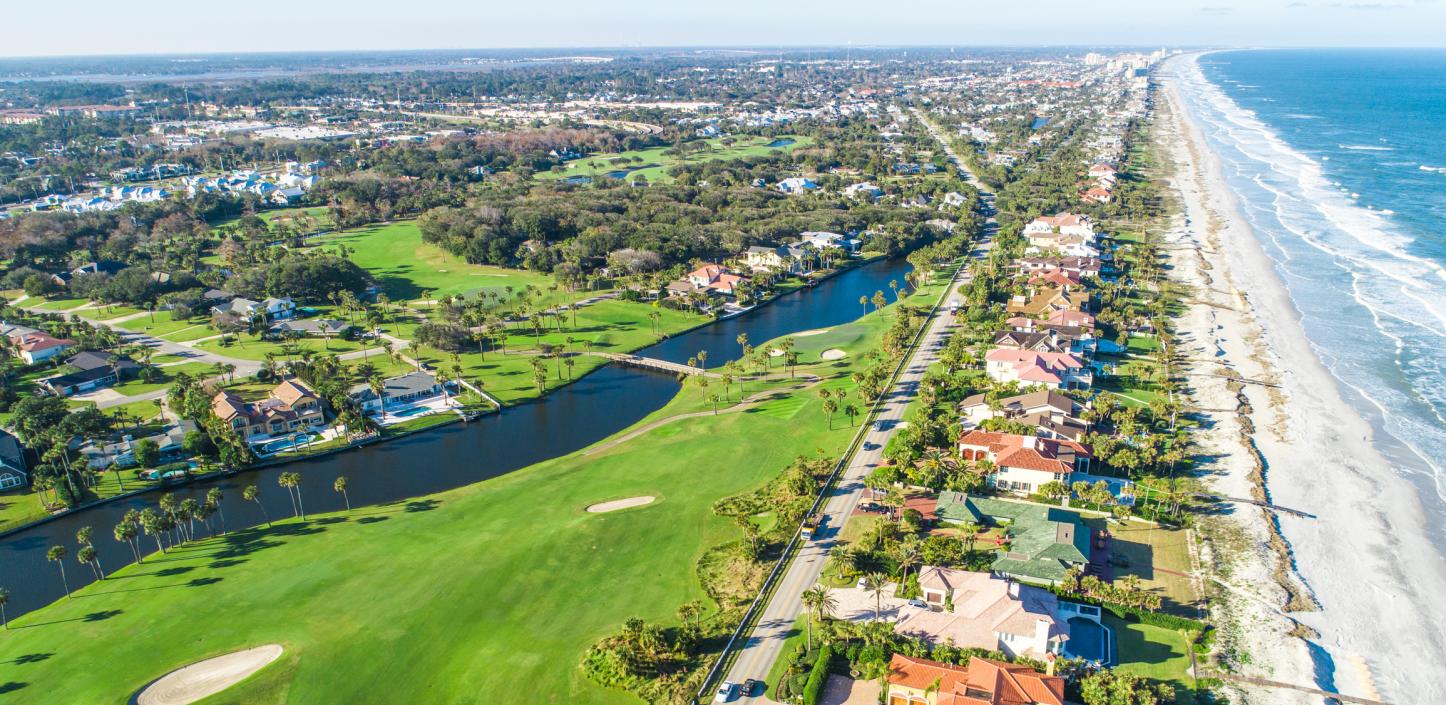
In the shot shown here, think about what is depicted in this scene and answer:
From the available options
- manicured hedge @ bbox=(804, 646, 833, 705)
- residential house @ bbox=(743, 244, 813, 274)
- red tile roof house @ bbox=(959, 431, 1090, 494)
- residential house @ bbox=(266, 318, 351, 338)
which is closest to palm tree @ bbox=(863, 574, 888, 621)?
manicured hedge @ bbox=(804, 646, 833, 705)

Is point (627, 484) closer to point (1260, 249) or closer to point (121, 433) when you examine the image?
point (121, 433)

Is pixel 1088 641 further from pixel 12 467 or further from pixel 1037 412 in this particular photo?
pixel 12 467

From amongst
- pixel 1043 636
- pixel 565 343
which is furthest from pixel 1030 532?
pixel 565 343

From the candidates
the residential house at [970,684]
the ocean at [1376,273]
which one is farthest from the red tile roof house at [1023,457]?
the ocean at [1376,273]

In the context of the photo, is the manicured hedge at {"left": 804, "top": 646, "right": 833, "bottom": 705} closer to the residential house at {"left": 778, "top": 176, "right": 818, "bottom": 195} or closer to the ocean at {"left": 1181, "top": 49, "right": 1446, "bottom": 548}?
the ocean at {"left": 1181, "top": 49, "right": 1446, "bottom": 548}

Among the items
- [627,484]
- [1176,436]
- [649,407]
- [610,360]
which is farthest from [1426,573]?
[610,360]

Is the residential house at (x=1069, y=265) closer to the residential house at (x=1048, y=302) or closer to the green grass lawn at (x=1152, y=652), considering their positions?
the residential house at (x=1048, y=302)
